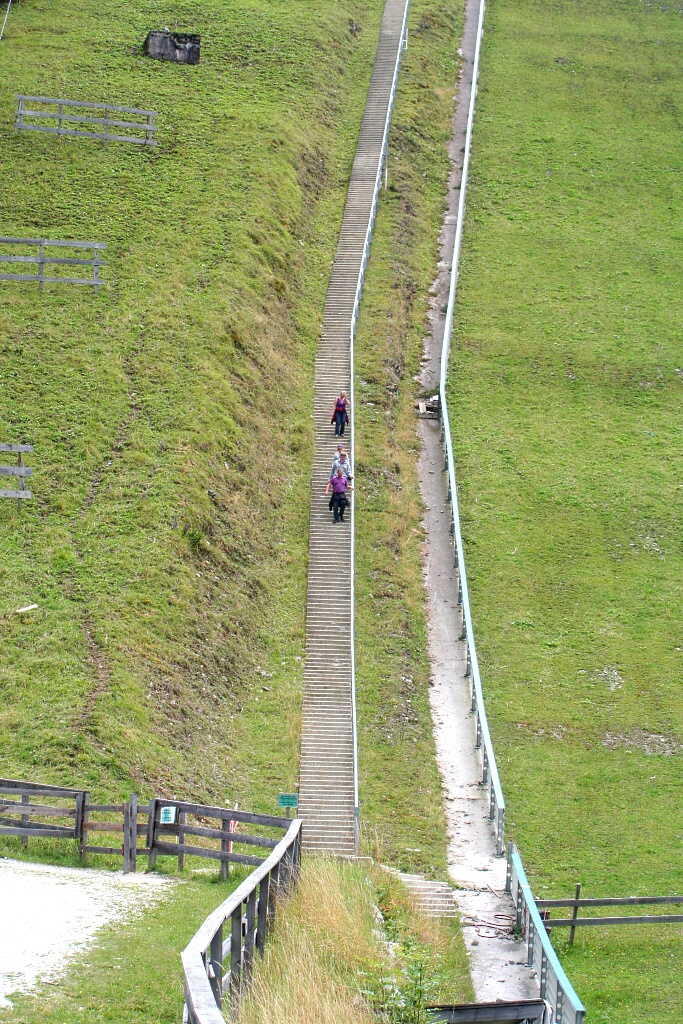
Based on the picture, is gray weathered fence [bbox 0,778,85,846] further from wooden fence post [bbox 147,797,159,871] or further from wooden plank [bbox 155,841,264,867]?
wooden plank [bbox 155,841,264,867]

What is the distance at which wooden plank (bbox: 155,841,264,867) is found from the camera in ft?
48.2

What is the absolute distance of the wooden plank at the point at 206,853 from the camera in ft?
48.2

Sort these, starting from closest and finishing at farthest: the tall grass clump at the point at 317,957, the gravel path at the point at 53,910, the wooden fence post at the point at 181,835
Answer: the tall grass clump at the point at 317,957 → the gravel path at the point at 53,910 → the wooden fence post at the point at 181,835

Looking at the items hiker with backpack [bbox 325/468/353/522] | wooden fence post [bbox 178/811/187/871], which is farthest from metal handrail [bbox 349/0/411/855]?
wooden fence post [bbox 178/811/187/871]

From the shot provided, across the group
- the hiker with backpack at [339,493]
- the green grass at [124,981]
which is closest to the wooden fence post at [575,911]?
the green grass at [124,981]

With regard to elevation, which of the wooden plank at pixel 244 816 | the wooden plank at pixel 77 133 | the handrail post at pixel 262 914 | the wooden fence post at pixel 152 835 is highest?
the wooden plank at pixel 77 133

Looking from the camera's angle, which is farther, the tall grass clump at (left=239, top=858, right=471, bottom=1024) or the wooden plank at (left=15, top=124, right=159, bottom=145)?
the wooden plank at (left=15, top=124, right=159, bottom=145)

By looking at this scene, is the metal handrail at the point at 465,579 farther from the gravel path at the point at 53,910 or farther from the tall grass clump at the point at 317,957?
the gravel path at the point at 53,910

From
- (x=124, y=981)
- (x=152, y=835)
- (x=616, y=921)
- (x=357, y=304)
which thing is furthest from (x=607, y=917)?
(x=357, y=304)

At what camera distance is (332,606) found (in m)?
26.3

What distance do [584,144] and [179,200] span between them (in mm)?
18566

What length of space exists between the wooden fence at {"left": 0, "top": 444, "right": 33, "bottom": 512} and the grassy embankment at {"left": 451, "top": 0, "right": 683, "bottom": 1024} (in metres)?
9.72

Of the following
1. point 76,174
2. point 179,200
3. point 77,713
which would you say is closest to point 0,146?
point 76,174

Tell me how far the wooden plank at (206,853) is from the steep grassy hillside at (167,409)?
2.83 meters
